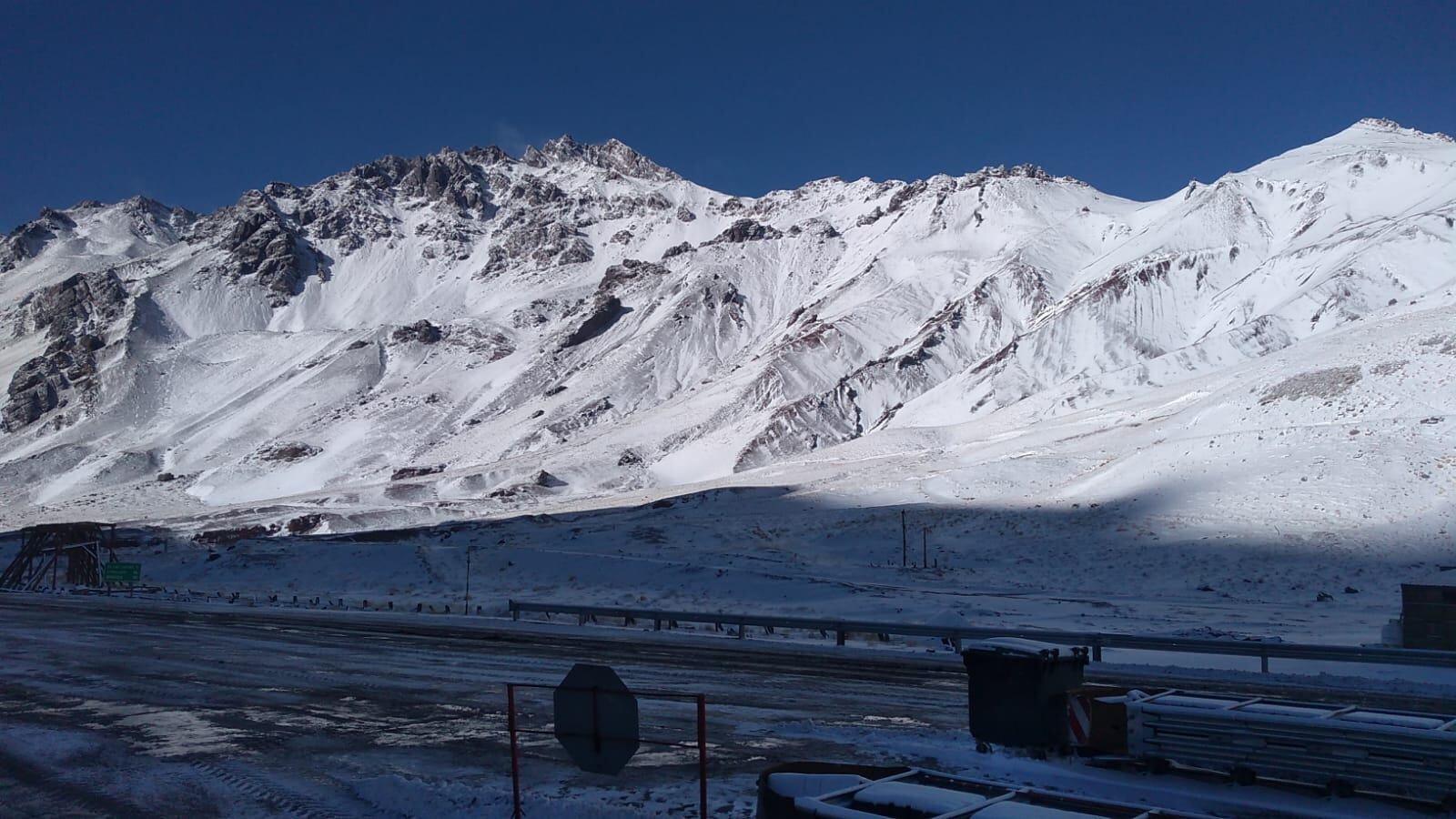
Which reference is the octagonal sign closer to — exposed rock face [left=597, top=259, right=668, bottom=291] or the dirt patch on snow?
the dirt patch on snow

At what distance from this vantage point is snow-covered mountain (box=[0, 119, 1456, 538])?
57.8m

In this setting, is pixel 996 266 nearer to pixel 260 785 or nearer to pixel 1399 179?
pixel 1399 179

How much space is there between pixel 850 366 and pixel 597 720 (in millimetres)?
120454

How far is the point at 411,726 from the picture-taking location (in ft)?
42.4

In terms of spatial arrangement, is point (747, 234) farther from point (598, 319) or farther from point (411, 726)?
point (411, 726)

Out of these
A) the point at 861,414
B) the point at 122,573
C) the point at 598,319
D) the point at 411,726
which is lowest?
the point at 122,573

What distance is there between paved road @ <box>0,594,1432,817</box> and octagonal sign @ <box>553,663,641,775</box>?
4.94 ft

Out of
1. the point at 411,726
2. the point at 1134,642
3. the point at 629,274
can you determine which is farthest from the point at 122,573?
the point at 629,274

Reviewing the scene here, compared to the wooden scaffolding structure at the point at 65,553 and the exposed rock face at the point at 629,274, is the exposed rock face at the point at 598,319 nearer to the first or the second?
the exposed rock face at the point at 629,274

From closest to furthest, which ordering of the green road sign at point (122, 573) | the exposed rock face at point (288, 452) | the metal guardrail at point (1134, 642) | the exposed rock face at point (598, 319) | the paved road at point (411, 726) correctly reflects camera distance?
the paved road at point (411, 726)
the metal guardrail at point (1134, 642)
the green road sign at point (122, 573)
the exposed rock face at point (288, 452)
the exposed rock face at point (598, 319)

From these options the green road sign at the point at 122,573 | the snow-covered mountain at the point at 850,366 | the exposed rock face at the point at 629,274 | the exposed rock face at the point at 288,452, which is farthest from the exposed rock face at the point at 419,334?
the green road sign at the point at 122,573

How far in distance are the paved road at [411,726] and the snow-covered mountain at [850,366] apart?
30.8 m

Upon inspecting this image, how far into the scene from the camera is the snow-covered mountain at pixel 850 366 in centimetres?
5775

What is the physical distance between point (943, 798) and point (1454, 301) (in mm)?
71402
